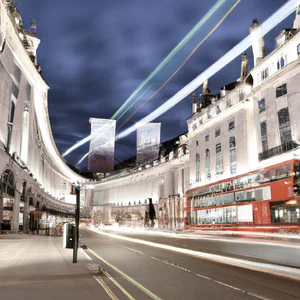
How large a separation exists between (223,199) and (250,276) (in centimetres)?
2170

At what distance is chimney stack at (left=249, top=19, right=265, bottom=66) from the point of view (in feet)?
147

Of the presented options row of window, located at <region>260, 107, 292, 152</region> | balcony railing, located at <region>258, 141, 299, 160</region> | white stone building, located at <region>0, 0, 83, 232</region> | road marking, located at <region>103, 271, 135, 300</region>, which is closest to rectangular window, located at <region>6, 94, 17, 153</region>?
white stone building, located at <region>0, 0, 83, 232</region>

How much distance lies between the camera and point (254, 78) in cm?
4384

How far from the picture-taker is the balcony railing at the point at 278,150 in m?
35.3

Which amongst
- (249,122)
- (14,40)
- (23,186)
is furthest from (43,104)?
(249,122)

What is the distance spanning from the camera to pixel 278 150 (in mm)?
38281

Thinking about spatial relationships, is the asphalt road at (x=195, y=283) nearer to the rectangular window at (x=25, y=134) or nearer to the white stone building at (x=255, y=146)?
the white stone building at (x=255, y=146)

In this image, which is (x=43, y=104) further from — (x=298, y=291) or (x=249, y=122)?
(x=298, y=291)

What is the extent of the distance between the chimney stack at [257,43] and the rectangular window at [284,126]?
30.5ft

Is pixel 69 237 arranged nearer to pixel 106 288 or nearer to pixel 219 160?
pixel 106 288

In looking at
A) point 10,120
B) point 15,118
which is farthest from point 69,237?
point 15,118

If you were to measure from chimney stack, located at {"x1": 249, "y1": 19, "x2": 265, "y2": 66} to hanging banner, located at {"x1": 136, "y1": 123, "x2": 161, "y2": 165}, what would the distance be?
44201 millimetres

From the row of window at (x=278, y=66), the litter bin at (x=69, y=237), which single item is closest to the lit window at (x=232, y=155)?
the row of window at (x=278, y=66)

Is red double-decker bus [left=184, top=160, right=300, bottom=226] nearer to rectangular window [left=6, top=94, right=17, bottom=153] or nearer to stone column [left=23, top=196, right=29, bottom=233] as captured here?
rectangular window [left=6, top=94, right=17, bottom=153]
